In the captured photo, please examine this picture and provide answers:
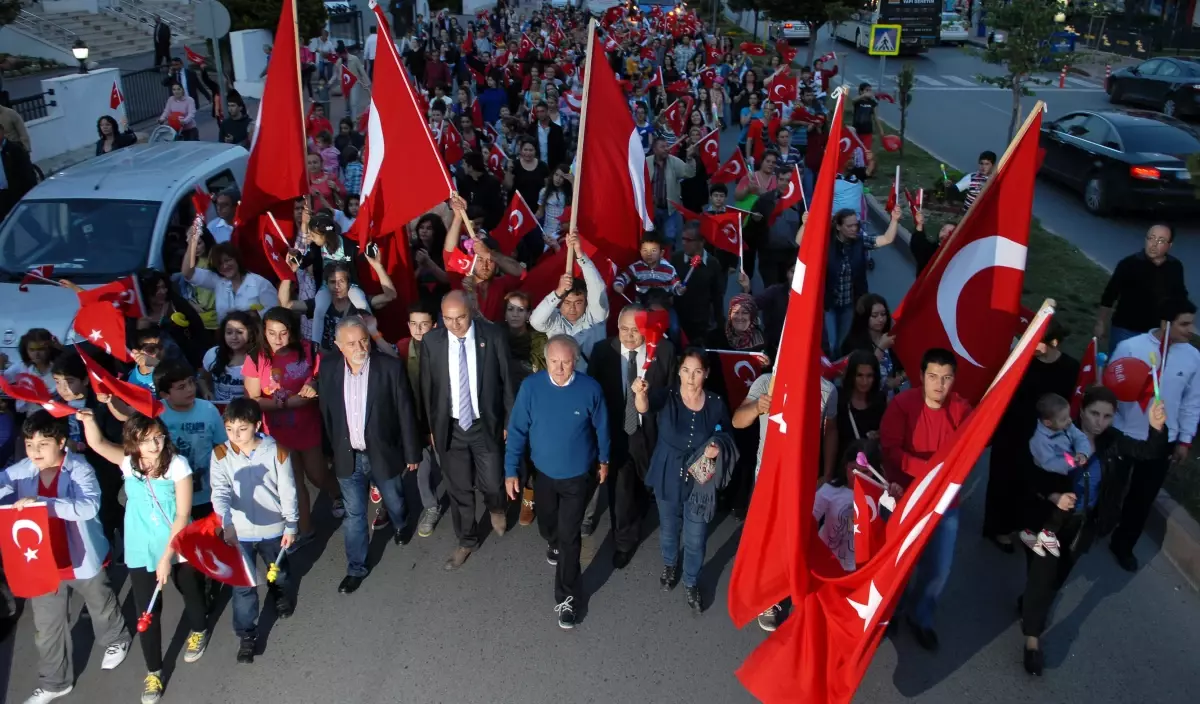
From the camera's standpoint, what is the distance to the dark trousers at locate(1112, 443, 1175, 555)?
5.88 metres

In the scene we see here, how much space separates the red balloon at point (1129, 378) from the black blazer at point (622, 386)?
102 inches

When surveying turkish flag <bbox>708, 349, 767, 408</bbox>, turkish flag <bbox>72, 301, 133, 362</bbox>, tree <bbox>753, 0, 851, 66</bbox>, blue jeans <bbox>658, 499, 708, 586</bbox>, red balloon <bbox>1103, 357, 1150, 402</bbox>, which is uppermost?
tree <bbox>753, 0, 851, 66</bbox>

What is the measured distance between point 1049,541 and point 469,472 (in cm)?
332

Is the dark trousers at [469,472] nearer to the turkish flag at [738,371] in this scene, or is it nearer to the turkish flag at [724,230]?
the turkish flag at [738,371]

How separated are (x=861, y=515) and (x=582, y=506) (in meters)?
1.71

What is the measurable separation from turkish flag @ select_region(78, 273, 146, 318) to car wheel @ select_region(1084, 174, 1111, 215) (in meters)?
13.5

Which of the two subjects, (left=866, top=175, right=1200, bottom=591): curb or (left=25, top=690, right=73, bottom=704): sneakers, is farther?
(left=866, top=175, right=1200, bottom=591): curb

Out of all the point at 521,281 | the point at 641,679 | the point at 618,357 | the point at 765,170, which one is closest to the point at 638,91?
the point at 765,170

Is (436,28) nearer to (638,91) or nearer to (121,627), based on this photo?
(638,91)

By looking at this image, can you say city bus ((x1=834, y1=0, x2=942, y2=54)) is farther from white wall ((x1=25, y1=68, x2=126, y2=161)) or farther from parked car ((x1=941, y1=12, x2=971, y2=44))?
white wall ((x1=25, y1=68, x2=126, y2=161))

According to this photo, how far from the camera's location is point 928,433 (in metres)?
5.02

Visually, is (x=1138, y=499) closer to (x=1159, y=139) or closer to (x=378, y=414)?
(x=378, y=414)

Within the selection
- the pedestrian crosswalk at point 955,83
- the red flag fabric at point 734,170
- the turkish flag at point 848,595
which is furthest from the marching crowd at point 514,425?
the pedestrian crosswalk at point 955,83

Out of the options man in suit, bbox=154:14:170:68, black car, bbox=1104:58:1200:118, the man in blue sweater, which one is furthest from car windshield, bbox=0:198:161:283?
black car, bbox=1104:58:1200:118
